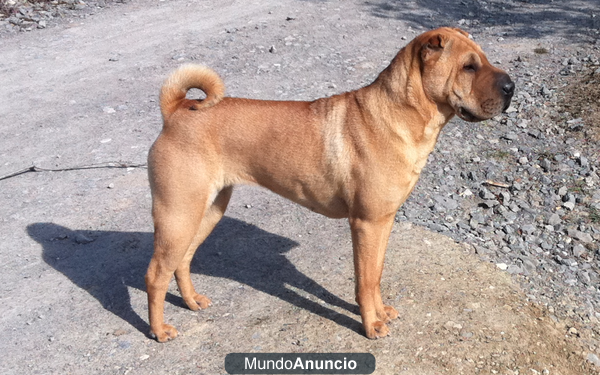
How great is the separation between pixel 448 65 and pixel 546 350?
7.41 ft

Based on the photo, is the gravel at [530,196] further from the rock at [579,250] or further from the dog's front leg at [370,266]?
the dog's front leg at [370,266]

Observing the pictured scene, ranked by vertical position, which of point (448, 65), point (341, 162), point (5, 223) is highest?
point (448, 65)

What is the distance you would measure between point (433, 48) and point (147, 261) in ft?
10.7

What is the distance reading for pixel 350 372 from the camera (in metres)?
4.39

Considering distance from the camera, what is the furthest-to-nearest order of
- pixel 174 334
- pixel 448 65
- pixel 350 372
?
pixel 174 334, pixel 350 372, pixel 448 65

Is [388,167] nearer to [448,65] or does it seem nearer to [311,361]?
[448,65]

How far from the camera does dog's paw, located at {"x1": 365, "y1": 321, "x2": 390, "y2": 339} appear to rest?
182 inches

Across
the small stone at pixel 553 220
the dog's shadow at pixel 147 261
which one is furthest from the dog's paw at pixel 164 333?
the small stone at pixel 553 220

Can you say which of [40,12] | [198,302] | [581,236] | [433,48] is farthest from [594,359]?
[40,12]

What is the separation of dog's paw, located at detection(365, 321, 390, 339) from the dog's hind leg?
137 cm

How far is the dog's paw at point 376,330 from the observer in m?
4.62

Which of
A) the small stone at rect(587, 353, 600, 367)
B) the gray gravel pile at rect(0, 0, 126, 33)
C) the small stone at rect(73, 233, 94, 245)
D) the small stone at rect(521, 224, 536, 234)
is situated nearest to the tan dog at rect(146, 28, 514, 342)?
the small stone at rect(587, 353, 600, 367)

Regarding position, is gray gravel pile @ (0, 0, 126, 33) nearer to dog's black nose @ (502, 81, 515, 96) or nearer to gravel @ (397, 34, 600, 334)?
gravel @ (397, 34, 600, 334)

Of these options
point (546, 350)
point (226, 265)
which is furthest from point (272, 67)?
point (546, 350)
